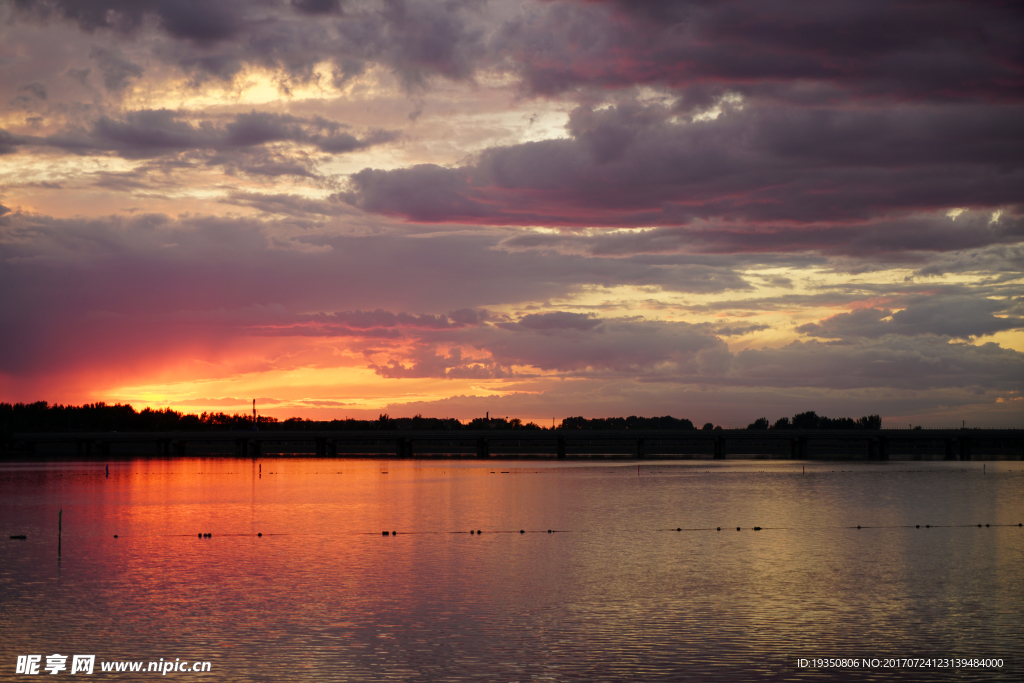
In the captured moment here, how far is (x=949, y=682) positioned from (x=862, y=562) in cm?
2377

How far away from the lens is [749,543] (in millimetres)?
55750

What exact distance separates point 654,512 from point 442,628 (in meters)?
49.2

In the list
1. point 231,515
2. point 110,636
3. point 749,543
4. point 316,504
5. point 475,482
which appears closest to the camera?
point 110,636

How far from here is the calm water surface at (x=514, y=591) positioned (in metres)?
27.2

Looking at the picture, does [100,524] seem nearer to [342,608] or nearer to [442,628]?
[342,608]

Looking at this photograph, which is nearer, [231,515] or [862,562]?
[862,562]

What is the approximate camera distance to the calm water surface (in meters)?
27.2

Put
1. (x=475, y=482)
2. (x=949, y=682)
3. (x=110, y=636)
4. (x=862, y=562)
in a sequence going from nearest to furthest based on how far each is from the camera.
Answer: (x=949, y=682) → (x=110, y=636) → (x=862, y=562) → (x=475, y=482)

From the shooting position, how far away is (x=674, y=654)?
1077 inches

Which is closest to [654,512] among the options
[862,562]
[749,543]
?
[749,543]

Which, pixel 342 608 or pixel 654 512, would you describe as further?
pixel 654 512

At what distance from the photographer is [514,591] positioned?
1515 inches

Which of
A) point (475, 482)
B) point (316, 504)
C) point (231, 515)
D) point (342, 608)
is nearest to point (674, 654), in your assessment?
point (342, 608)

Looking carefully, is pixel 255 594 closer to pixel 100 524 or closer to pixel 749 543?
pixel 749 543
